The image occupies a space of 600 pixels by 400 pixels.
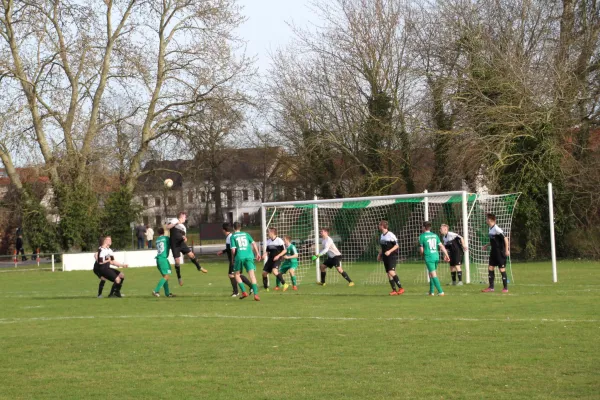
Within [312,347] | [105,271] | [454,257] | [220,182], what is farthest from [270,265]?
[220,182]

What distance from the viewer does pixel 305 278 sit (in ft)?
91.1

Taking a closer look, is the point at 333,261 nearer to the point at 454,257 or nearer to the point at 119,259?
the point at 454,257

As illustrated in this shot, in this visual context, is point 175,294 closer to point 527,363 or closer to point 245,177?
point 527,363

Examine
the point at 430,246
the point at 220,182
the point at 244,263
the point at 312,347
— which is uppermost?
the point at 220,182

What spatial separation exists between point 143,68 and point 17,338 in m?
32.2

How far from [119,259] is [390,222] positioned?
42.9 ft

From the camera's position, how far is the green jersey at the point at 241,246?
1861 cm

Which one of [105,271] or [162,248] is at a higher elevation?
[162,248]

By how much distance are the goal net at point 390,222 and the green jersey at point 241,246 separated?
6.36 m

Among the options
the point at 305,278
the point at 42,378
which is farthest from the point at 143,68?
the point at 42,378

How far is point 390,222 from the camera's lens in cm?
3603

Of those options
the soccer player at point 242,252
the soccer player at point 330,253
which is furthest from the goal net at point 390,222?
the soccer player at point 242,252

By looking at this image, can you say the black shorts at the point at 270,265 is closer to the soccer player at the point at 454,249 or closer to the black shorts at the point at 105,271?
the black shorts at the point at 105,271

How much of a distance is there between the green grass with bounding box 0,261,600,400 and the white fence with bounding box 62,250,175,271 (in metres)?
19.4
